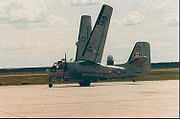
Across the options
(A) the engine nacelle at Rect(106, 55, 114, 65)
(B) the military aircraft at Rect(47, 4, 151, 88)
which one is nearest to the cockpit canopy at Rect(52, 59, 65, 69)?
(B) the military aircraft at Rect(47, 4, 151, 88)

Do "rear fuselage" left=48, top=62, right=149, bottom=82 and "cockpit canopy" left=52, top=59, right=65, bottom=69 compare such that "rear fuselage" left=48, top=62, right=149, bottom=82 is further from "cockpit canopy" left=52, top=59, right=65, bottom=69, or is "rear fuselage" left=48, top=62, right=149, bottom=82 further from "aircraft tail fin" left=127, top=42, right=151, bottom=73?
"aircraft tail fin" left=127, top=42, right=151, bottom=73

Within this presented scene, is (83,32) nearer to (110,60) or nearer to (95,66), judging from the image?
(110,60)

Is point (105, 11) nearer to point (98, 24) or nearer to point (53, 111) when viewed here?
point (98, 24)

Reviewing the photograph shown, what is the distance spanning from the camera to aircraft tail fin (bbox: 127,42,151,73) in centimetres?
5241

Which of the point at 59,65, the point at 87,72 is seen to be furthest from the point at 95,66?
the point at 59,65

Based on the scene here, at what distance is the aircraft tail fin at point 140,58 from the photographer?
172 feet

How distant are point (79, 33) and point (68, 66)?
414 inches

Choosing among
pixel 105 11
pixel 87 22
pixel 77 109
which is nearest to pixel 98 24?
pixel 105 11

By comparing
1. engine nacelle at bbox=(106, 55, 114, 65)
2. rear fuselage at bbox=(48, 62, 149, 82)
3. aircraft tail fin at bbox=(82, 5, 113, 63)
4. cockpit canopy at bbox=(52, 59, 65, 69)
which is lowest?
rear fuselage at bbox=(48, 62, 149, 82)

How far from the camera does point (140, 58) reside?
52000mm

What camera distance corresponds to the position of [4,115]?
20625 mm

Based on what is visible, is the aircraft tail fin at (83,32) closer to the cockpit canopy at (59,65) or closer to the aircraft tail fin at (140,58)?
the aircraft tail fin at (140,58)

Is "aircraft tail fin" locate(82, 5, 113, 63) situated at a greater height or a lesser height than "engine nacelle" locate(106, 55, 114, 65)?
greater

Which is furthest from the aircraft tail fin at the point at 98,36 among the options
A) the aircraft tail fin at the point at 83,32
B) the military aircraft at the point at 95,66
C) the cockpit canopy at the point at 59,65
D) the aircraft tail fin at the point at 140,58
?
the aircraft tail fin at the point at 83,32
